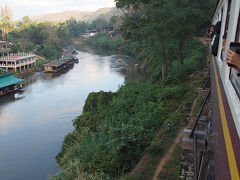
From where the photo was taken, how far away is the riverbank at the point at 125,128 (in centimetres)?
844

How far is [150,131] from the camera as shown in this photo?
10.5m

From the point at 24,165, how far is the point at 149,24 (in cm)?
1129

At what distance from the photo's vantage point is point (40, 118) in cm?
1788

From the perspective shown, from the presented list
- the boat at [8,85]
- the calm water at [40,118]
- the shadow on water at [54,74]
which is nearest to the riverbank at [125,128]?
the calm water at [40,118]

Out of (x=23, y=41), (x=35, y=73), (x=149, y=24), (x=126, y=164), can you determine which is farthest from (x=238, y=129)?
(x=23, y=41)

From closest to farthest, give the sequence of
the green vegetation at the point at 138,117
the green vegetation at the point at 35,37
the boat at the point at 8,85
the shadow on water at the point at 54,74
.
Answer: the green vegetation at the point at 138,117 < the boat at the point at 8,85 < the shadow on water at the point at 54,74 < the green vegetation at the point at 35,37

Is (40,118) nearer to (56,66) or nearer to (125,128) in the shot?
(125,128)

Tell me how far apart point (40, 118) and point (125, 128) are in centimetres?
1084

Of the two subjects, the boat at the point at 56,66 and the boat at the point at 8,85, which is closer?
the boat at the point at 8,85

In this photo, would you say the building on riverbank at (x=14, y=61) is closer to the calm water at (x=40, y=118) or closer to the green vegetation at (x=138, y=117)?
the calm water at (x=40, y=118)

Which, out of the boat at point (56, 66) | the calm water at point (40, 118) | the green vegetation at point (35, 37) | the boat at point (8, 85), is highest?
the green vegetation at point (35, 37)

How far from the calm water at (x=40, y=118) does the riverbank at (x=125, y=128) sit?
1325 mm

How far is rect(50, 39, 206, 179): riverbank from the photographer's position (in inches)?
332

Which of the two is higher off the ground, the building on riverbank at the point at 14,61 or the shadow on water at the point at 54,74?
the building on riverbank at the point at 14,61
